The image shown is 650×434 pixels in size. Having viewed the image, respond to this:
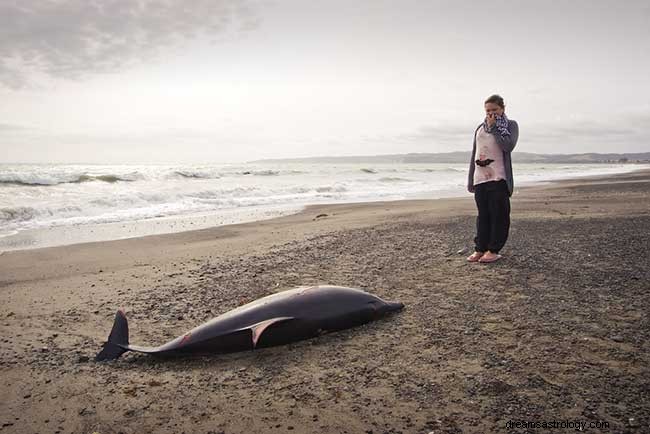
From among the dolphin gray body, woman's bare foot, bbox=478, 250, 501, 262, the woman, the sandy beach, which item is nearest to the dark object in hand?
the woman

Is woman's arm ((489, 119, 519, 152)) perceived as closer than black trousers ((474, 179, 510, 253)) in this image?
Yes

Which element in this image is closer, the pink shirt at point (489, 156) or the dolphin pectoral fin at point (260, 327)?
the dolphin pectoral fin at point (260, 327)

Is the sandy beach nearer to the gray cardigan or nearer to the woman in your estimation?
the woman

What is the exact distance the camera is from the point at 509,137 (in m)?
6.01

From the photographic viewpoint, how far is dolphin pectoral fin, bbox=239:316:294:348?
3641 millimetres

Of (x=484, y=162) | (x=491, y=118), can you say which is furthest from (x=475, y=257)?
(x=491, y=118)

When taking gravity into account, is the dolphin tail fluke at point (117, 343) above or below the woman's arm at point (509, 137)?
below

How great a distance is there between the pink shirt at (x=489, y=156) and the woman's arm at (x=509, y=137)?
0.07 metres

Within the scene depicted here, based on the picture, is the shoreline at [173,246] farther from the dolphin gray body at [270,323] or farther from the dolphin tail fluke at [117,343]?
the dolphin gray body at [270,323]

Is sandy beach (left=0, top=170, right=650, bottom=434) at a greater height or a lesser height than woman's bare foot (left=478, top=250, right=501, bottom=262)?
lesser

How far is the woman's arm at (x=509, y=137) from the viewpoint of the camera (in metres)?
6.00

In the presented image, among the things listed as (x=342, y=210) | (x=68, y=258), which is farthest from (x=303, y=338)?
(x=342, y=210)

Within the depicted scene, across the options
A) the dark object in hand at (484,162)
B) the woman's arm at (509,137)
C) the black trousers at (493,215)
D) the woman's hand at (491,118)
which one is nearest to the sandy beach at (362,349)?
the black trousers at (493,215)

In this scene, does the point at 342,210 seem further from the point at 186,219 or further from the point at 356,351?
the point at 356,351
